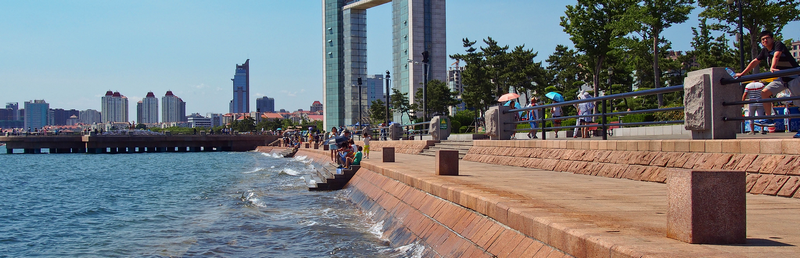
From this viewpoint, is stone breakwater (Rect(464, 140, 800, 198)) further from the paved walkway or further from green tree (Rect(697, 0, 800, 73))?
green tree (Rect(697, 0, 800, 73))

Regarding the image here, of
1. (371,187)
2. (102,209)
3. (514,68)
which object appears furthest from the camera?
(514,68)

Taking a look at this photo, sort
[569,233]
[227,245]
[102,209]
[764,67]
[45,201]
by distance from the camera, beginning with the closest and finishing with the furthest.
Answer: [569,233] < [227,245] < [102,209] < [45,201] < [764,67]

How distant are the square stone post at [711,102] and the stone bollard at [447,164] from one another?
12.9 ft

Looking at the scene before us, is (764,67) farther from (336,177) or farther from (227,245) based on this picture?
(227,245)

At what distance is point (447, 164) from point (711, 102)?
4395mm

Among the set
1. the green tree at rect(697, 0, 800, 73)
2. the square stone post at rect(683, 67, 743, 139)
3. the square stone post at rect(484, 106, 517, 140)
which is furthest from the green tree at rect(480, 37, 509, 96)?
the square stone post at rect(683, 67, 743, 139)

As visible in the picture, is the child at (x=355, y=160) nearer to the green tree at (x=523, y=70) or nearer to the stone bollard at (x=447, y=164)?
the stone bollard at (x=447, y=164)

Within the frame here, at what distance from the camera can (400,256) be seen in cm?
822

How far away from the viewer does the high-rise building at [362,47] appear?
3467 inches

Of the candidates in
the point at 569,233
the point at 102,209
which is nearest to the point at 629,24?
the point at 102,209

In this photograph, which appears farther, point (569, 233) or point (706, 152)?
point (706, 152)

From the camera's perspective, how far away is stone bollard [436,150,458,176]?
10922mm

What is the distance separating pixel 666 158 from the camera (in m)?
8.90

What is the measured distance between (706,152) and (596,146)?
10.3ft
